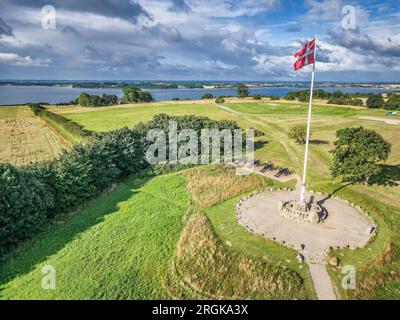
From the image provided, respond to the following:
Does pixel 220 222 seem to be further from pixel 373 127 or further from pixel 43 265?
pixel 373 127

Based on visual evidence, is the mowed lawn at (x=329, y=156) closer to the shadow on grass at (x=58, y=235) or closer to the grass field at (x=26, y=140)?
the grass field at (x=26, y=140)

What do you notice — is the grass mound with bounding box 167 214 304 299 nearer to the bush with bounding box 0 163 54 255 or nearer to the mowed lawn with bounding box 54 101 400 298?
the mowed lawn with bounding box 54 101 400 298

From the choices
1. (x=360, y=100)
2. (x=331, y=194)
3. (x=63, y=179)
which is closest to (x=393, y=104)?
(x=360, y=100)

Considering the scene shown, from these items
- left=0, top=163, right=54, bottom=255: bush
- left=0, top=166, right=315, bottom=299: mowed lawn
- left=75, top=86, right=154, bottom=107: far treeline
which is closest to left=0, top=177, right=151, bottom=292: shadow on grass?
left=0, top=166, right=315, bottom=299: mowed lawn

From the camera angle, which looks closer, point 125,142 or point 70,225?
point 70,225

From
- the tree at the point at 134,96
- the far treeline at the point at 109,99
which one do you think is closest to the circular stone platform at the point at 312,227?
the far treeline at the point at 109,99

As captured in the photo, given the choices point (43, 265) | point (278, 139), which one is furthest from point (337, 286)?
point (278, 139)

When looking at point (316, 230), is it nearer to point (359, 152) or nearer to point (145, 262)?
point (359, 152)
